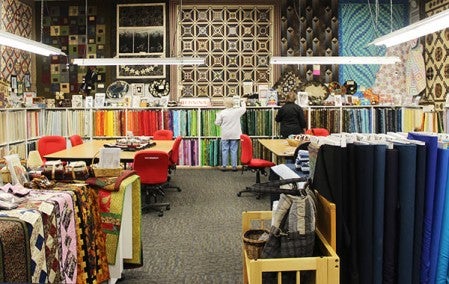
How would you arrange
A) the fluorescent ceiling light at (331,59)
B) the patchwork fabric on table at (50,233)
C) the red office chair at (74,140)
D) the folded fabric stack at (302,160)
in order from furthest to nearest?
the fluorescent ceiling light at (331,59) → the red office chair at (74,140) → the folded fabric stack at (302,160) → the patchwork fabric on table at (50,233)

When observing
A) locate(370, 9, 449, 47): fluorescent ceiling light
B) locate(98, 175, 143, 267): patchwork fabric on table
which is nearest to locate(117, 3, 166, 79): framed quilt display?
locate(370, 9, 449, 47): fluorescent ceiling light

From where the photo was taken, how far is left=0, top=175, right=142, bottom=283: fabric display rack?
7.16 ft

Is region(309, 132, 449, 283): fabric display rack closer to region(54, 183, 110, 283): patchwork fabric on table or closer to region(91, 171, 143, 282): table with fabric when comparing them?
region(54, 183, 110, 283): patchwork fabric on table

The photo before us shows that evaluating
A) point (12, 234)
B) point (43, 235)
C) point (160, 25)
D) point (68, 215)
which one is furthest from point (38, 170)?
point (160, 25)

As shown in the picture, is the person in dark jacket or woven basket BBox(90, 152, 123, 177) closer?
woven basket BBox(90, 152, 123, 177)

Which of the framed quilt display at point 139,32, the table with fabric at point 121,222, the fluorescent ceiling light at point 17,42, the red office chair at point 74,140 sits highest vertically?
the framed quilt display at point 139,32

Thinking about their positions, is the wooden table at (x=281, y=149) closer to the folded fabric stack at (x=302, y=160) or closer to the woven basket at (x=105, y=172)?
the folded fabric stack at (x=302, y=160)

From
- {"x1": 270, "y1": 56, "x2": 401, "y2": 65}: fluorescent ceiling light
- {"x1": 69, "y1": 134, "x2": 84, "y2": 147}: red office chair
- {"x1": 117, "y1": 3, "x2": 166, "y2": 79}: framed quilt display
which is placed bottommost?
{"x1": 69, "y1": 134, "x2": 84, "y2": 147}: red office chair

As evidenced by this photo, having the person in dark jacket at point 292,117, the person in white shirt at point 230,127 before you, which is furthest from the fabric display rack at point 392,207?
the person in white shirt at point 230,127

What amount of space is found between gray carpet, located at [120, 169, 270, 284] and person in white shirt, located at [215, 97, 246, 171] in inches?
57.3

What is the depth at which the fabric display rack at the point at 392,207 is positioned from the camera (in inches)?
83.9

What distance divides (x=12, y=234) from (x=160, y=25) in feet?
31.1

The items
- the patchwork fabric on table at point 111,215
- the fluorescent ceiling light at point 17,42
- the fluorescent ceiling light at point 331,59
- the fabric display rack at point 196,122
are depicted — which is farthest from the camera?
the fabric display rack at point 196,122

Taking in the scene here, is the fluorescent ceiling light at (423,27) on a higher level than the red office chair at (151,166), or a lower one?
higher
